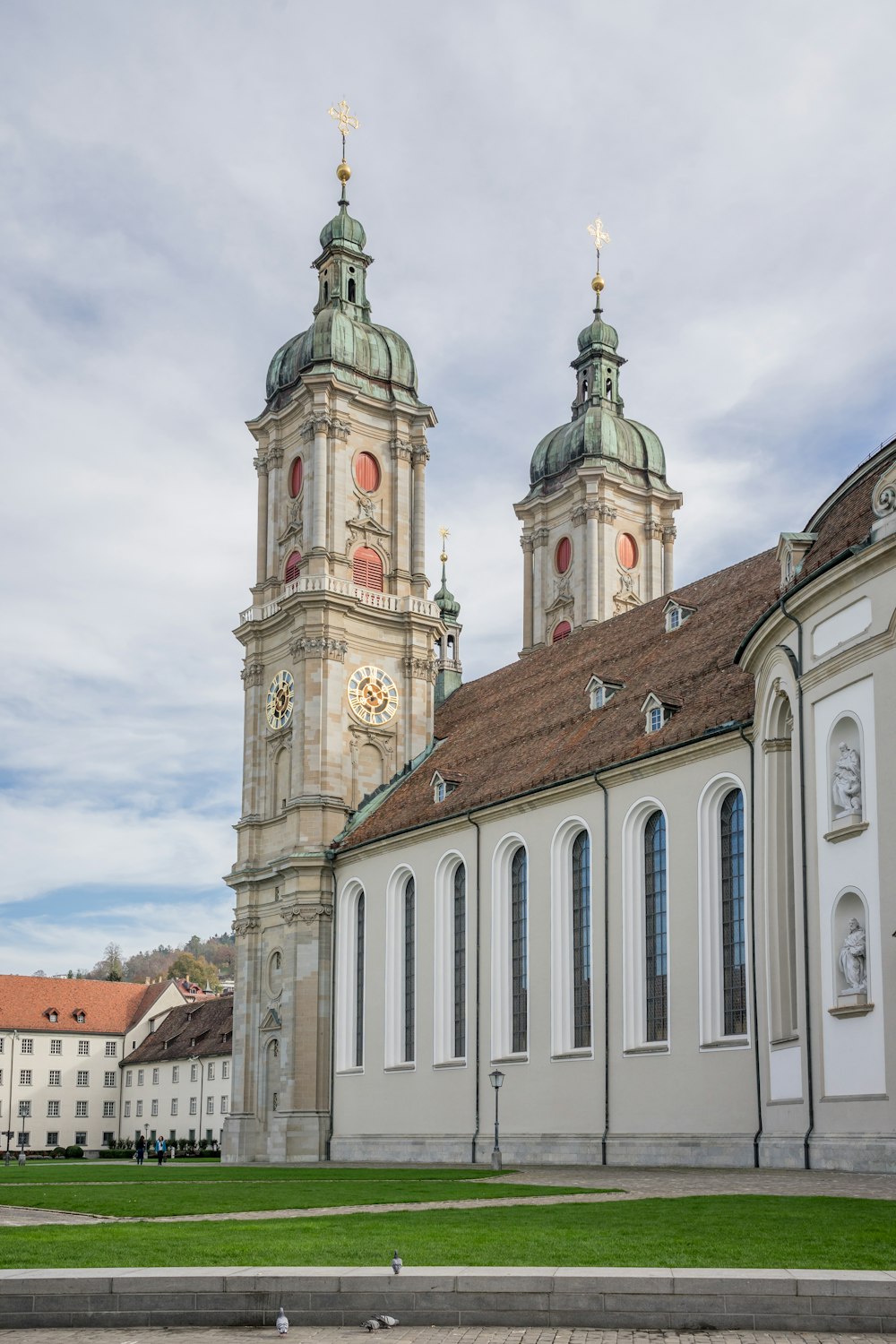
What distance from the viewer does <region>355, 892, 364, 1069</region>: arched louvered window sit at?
5216 cm

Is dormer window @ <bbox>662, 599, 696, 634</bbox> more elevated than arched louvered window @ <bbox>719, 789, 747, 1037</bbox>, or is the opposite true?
dormer window @ <bbox>662, 599, 696, 634</bbox>

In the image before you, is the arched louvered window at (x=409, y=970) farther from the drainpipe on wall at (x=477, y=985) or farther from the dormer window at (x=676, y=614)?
the dormer window at (x=676, y=614)

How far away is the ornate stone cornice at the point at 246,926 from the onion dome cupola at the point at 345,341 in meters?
20.9

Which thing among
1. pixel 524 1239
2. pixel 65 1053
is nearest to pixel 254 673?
pixel 524 1239

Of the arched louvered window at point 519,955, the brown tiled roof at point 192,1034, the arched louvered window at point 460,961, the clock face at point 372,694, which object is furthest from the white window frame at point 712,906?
the brown tiled roof at point 192,1034

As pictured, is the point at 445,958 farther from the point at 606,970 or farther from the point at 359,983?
the point at 606,970

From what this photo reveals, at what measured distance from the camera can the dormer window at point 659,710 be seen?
3866 centimetres

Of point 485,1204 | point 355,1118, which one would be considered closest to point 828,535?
point 485,1204

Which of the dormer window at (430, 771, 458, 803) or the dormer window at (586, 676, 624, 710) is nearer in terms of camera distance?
the dormer window at (586, 676, 624, 710)

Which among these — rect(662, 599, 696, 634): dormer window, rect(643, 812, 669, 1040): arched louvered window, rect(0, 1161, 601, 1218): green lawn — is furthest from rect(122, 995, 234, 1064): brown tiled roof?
rect(643, 812, 669, 1040): arched louvered window

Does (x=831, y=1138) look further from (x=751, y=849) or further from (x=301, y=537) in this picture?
(x=301, y=537)

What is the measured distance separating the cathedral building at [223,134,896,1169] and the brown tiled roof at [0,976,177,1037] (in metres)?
51.9

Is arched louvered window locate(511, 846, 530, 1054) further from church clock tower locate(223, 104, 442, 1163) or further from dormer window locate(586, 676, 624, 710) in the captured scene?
church clock tower locate(223, 104, 442, 1163)

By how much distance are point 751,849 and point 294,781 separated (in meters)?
25.8
